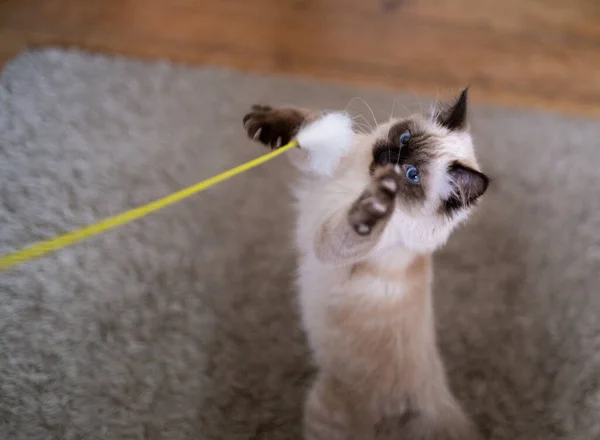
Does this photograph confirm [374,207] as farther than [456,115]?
No

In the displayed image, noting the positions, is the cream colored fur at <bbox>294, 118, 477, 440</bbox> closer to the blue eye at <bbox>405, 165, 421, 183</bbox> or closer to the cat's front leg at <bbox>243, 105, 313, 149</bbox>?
the blue eye at <bbox>405, 165, 421, 183</bbox>

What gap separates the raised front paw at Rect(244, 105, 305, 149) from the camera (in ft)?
3.60

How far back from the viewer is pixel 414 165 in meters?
0.97

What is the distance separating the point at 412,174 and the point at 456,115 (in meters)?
0.16

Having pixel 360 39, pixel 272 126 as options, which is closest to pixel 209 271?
pixel 272 126

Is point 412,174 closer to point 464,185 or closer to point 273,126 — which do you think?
point 464,185

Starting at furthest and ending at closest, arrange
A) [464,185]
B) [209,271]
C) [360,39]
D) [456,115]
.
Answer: [360,39] → [209,271] → [456,115] → [464,185]

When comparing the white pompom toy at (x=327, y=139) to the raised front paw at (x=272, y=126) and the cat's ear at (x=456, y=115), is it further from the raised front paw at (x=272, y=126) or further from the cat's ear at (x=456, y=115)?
the cat's ear at (x=456, y=115)

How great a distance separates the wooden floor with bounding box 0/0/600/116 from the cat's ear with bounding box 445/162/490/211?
2.64ft

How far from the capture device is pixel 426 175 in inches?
38.2

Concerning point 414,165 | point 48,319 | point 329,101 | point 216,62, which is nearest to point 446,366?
point 414,165

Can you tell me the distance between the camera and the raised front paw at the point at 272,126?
1.10 meters

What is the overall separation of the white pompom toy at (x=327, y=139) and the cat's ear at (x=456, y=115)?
0.60ft

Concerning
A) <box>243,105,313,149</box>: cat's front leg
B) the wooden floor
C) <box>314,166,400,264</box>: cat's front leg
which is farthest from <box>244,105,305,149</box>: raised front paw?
the wooden floor
